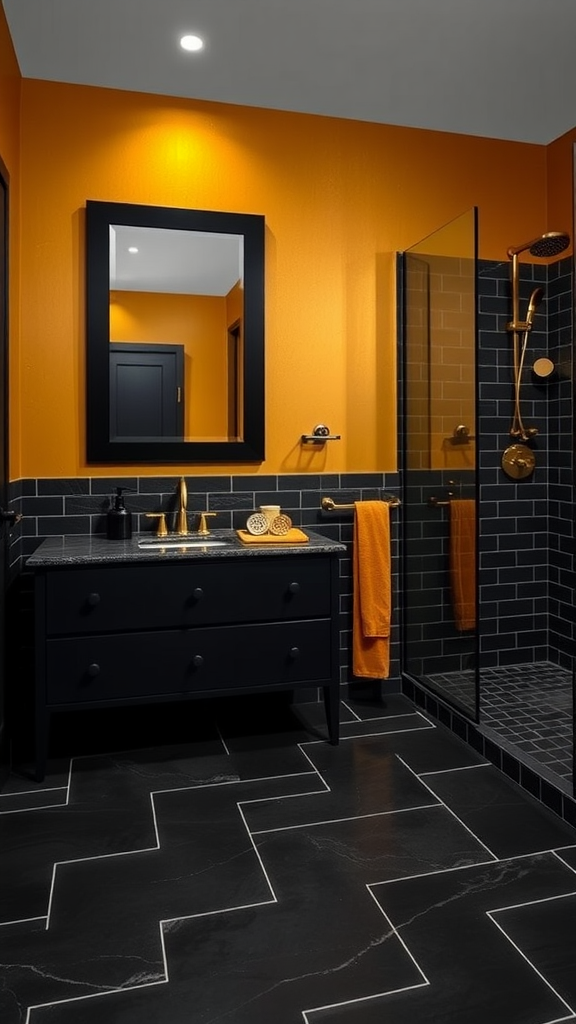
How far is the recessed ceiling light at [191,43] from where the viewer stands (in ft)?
8.73

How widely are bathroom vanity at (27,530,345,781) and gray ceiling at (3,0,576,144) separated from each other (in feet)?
5.90

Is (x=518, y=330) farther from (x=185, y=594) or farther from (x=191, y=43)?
(x=185, y=594)

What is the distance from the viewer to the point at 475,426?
273cm

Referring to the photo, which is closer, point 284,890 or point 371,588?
point 284,890

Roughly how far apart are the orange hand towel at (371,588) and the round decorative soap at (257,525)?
499mm

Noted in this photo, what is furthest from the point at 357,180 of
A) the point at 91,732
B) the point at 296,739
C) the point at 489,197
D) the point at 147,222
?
the point at 91,732

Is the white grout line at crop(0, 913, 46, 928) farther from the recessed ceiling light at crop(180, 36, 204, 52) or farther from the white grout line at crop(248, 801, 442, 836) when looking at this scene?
the recessed ceiling light at crop(180, 36, 204, 52)

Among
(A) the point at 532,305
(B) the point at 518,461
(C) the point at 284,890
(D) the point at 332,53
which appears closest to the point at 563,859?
(C) the point at 284,890

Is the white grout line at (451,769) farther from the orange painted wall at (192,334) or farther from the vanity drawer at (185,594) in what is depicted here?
the orange painted wall at (192,334)

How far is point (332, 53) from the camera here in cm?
277

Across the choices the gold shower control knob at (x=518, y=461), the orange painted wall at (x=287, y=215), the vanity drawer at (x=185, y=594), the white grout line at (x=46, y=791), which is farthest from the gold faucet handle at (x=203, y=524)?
the gold shower control knob at (x=518, y=461)

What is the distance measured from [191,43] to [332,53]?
20.3 inches

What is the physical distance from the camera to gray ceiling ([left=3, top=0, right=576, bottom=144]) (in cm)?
251

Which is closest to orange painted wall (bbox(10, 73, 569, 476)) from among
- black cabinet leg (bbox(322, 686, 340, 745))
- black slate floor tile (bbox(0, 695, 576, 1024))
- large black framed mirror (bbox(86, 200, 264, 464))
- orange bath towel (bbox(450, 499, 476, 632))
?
large black framed mirror (bbox(86, 200, 264, 464))
